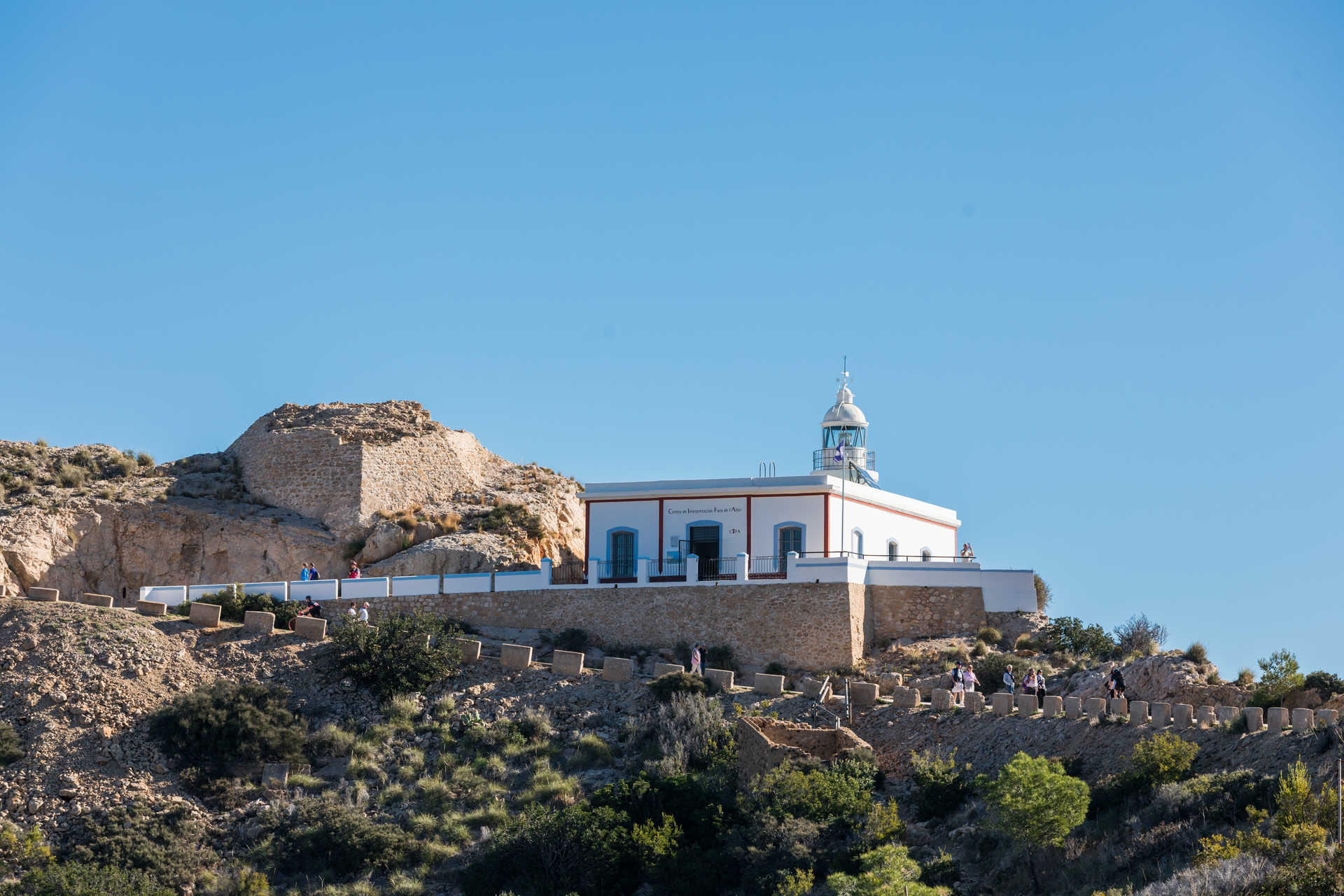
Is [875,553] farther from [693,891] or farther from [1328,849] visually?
[1328,849]

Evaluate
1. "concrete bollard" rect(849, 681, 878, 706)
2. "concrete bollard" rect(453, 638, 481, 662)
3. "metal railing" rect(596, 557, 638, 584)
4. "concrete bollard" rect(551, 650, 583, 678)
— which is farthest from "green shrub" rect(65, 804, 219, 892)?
"concrete bollard" rect(849, 681, 878, 706)

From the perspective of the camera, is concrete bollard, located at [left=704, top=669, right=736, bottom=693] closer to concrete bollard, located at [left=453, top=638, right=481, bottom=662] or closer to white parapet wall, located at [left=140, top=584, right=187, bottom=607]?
concrete bollard, located at [left=453, top=638, right=481, bottom=662]

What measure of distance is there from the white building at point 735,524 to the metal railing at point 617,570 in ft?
0.06

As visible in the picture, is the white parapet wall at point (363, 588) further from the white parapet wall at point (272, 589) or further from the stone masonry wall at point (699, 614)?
the white parapet wall at point (272, 589)

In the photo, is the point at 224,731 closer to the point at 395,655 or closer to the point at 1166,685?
the point at 395,655

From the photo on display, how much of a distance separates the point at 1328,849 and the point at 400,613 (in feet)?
80.1

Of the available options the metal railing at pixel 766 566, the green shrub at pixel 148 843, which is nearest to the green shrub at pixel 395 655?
the green shrub at pixel 148 843

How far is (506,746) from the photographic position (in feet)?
108

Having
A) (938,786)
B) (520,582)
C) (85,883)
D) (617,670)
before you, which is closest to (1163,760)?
(938,786)

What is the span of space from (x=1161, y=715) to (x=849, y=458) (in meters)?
19.1

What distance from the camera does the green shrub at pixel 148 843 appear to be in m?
29.0

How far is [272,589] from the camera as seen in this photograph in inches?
1575

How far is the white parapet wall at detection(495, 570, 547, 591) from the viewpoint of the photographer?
4028 cm

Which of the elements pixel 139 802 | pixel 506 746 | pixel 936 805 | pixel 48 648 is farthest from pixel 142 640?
pixel 936 805
